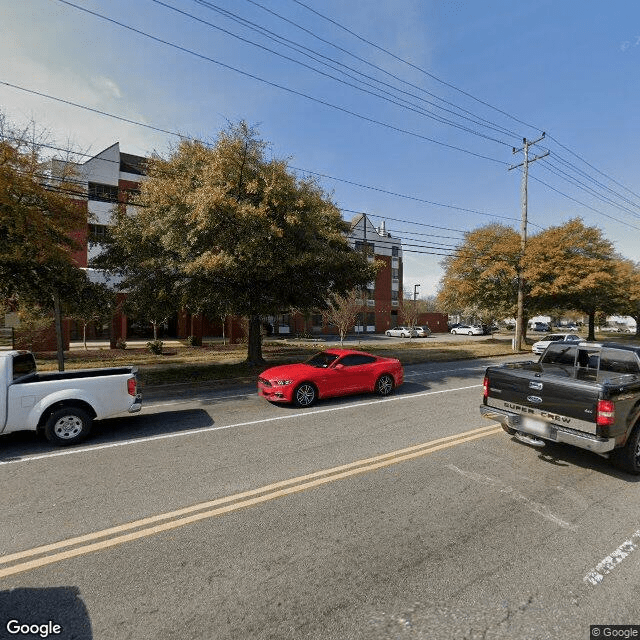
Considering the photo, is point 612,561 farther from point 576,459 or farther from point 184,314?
point 184,314

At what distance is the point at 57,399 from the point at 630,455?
8.61m

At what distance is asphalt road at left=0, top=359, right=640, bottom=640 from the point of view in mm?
2625

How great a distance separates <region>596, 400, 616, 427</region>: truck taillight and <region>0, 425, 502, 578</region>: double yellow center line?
2329 millimetres

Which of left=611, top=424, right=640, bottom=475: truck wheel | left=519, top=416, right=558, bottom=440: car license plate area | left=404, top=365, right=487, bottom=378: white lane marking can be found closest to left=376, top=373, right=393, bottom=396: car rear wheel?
left=404, top=365, right=487, bottom=378: white lane marking

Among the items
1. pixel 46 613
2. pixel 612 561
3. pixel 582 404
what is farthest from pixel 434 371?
pixel 46 613

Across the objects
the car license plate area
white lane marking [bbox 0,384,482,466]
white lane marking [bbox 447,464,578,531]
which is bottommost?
white lane marking [bbox 0,384,482,466]

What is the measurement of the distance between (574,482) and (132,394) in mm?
7122

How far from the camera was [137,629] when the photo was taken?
8.21ft

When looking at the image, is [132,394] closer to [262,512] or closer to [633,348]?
[262,512]

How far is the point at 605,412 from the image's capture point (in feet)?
15.2

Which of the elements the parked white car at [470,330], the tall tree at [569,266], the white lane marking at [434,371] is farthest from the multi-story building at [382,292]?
the white lane marking at [434,371]

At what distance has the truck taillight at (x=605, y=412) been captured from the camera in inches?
182

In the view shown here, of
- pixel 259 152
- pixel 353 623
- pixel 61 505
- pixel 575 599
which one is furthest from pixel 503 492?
pixel 259 152

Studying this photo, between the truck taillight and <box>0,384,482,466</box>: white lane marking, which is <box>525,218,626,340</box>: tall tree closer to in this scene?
<box>0,384,482,466</box>: white lane marking
